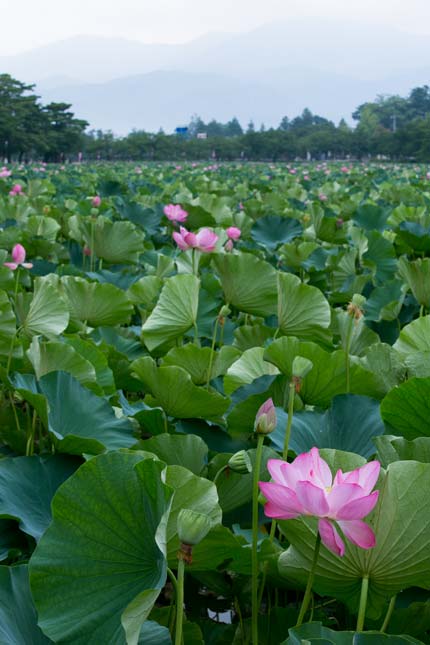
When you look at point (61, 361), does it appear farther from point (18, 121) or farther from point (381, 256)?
point (18, 121)

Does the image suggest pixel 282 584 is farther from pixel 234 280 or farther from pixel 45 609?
pixel 234 280

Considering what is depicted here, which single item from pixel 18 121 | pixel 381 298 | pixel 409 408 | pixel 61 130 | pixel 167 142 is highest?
pixel 18 121

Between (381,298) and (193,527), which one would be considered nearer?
(193,527)

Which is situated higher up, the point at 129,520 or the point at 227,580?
the point at 129,520

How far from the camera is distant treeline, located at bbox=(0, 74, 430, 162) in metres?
26.0

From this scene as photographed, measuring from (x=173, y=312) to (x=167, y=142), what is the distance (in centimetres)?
3128

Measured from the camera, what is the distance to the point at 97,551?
2.03ft

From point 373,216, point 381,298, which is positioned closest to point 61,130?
point 373,216

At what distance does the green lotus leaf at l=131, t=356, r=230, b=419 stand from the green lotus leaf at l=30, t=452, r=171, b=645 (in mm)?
417

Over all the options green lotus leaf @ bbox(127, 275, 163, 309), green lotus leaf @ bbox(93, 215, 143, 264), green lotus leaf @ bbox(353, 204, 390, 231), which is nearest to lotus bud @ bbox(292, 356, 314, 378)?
green lotus leaf @ bbox(127, 275, 163, 309)

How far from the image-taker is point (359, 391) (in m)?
1.12

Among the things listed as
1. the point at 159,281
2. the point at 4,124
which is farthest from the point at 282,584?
the point at 4,124

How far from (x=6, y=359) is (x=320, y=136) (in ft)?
110

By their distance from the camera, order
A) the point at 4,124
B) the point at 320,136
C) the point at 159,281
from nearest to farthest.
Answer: the point at 159,281 < the point at 4,124 < the point at 320,136
